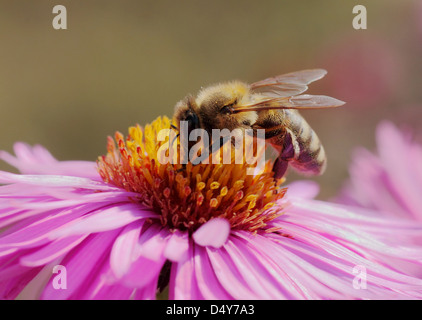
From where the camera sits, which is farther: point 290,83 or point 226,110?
point 290,83

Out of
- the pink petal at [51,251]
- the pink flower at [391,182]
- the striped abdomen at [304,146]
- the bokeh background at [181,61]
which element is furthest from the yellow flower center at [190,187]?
the bokeh background at [181,61]

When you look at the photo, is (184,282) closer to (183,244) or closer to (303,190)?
(183,244)

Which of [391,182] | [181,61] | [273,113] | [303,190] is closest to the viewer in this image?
[273,113]

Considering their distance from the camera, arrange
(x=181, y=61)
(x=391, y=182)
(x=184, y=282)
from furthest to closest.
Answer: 1. (x=181, y=61)
2. (x=391, y=182)
3. (x=184, y=282)

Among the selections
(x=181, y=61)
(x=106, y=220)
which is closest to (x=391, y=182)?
(x=106, y=220)

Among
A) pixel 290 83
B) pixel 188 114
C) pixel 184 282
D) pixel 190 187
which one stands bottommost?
pixel 184 282

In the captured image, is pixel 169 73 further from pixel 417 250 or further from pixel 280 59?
pixel 417 250

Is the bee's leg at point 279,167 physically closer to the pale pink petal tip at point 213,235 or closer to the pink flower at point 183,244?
the pink flower at point 183,244
